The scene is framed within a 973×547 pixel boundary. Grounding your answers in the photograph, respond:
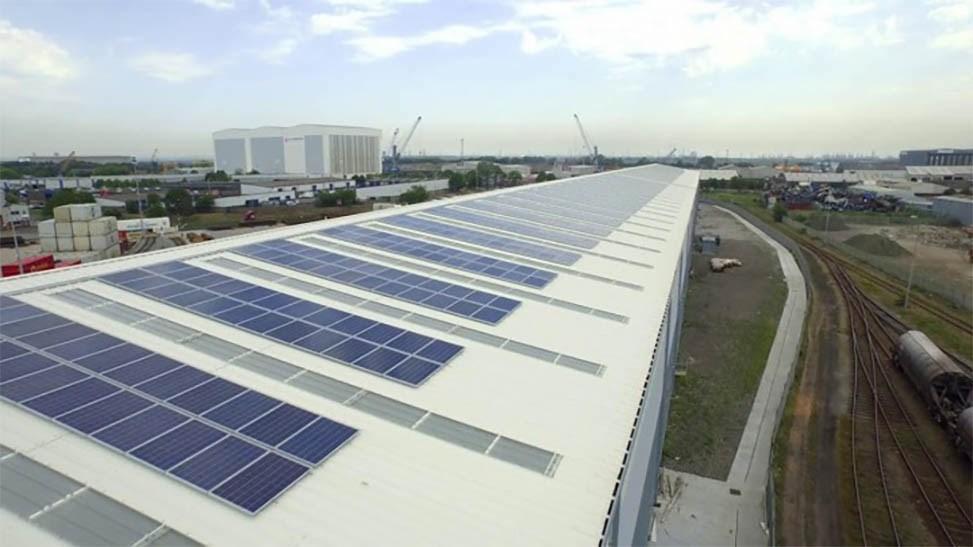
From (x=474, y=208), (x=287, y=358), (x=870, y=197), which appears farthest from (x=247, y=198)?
(x=870, y=197)

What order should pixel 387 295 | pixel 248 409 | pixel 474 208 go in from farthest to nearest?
pixel 474 208 < pixel 387 295 < pixel 248 409

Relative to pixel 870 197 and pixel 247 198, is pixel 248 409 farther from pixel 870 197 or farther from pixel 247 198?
pixel 870 197

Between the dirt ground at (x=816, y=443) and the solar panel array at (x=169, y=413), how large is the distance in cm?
1454

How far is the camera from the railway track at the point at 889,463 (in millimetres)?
16266

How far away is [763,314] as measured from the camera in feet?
116

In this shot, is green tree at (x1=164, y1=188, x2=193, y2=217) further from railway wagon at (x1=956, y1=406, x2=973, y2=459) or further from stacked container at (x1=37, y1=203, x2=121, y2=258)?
railway wagon at (x1=956, y1=406, x2=973, y2=459)

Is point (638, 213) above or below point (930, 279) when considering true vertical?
above

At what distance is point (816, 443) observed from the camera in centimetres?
2053

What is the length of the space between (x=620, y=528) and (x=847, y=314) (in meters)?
35.0

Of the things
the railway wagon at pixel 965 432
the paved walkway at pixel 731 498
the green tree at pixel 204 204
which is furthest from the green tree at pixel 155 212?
the railway wagon at pixel 965 432

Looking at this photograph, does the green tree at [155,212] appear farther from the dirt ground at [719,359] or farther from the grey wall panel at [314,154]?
the grey wall panel at [314,154]

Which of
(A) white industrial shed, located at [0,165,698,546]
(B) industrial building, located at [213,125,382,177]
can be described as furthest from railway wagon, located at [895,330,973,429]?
(B) industrial building, located at [213,125,382,177]

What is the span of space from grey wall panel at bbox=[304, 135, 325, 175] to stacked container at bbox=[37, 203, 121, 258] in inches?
5763

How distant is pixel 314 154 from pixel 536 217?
172584 millimetres
